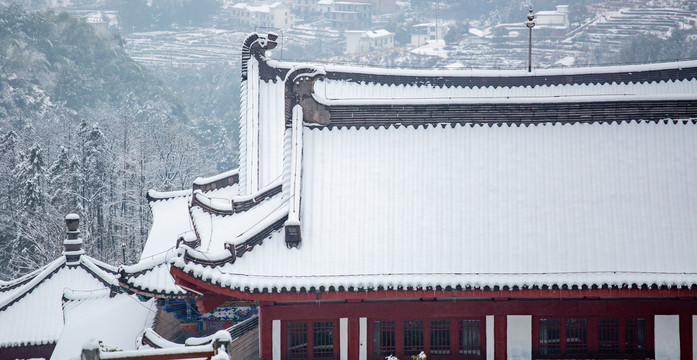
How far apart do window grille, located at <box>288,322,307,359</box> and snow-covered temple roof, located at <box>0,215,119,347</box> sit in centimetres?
1172

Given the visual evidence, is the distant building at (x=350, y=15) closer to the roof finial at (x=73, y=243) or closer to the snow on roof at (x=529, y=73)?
the roof finial at (x=73, y=243)

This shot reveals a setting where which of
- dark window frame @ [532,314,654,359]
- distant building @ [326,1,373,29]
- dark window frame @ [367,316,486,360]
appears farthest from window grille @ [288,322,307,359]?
distant building @ [326,1,373,29]

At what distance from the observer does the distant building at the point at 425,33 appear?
17425cm

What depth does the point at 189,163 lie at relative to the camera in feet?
236

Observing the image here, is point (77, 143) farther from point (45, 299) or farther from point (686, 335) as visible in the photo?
point (686, 335)

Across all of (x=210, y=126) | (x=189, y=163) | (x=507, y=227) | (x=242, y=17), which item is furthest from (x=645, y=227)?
(x=242, y=17)

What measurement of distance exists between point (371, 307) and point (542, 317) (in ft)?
10.4

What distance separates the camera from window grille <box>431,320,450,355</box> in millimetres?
15820

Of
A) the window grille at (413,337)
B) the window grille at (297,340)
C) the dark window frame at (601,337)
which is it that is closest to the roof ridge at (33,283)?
the window grille at (297,340)

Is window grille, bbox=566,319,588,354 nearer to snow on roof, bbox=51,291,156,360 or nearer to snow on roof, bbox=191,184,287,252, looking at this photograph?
snow on roof, bbox=191,184,287,252

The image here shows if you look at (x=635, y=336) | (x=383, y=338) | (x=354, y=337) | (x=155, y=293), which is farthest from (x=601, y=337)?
(x=155, y=293)

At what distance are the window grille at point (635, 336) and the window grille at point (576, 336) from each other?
30.1 inches

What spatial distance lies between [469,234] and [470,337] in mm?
2065

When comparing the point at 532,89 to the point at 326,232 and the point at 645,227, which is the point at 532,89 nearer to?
the point at 645,227
